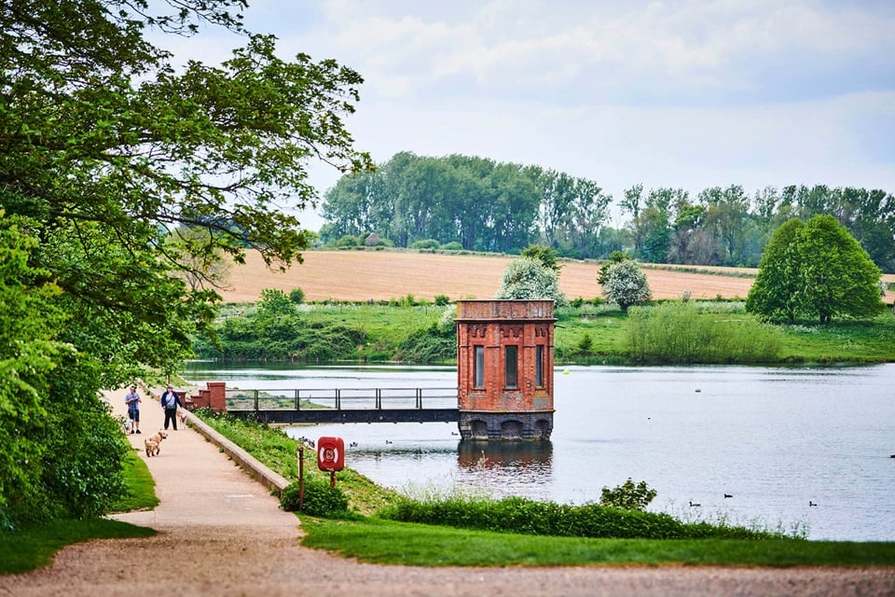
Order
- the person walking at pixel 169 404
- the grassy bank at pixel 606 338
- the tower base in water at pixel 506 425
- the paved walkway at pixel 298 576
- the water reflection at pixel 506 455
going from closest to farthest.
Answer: the paved walkway at pixel 298 576
the person walking at pixel 169 404
the water reflection at pixel 506 455
the tower base in water at pixel 506 425
the grassy bank at pixel 606 338

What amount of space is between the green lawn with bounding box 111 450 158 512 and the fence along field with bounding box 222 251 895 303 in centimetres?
8508

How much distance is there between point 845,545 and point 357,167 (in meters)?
9.70

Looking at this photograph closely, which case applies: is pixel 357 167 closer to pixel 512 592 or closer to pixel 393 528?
pixel 393 528

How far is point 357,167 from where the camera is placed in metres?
21.0

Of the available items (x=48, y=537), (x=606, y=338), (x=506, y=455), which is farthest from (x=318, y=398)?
(x=606, y=338)

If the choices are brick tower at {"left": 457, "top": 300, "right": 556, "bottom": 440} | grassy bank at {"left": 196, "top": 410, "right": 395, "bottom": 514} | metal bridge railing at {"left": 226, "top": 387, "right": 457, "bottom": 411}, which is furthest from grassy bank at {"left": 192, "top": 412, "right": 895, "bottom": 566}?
brick tower at {"left": 457, "top": 300, "right": 556, "bottom": 440}

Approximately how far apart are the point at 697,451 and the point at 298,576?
1261 inches

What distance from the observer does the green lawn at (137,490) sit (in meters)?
21.8

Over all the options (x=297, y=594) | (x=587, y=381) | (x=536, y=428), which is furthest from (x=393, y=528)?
(x=587, y=381)

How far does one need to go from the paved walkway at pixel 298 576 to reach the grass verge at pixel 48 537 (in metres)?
0.21

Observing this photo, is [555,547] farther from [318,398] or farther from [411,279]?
[411,279]

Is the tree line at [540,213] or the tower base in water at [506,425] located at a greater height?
the tree line at [540,213]

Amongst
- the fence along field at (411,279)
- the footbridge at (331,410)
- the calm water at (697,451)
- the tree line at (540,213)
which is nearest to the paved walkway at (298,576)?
the calm water at (697,451)

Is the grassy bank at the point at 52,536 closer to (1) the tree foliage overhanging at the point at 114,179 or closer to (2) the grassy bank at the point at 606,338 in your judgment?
(1) the tree foliage overhanging at the point at 114,179
